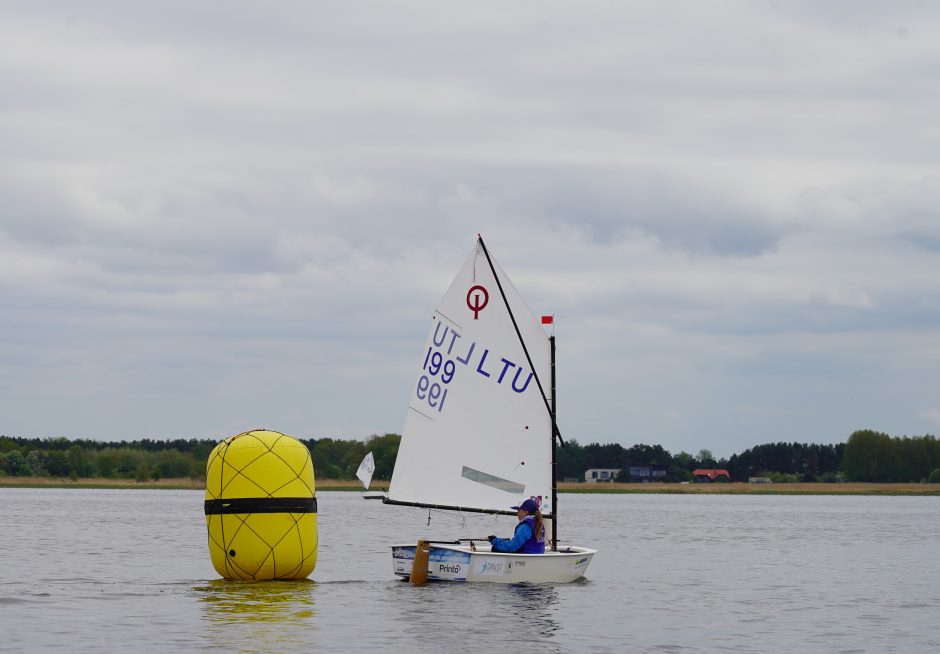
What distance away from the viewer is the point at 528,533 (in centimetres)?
3612

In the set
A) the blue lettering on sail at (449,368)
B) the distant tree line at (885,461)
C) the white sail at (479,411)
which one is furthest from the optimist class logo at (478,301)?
the distant tree line at (885,461)

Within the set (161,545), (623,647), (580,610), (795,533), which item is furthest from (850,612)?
(795,533)

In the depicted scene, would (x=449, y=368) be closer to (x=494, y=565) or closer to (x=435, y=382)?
(x=435, y=382)

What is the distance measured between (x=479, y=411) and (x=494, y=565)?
486 cm

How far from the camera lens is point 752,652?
91.5 ft

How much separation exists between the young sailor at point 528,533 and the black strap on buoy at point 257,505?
5.97 m

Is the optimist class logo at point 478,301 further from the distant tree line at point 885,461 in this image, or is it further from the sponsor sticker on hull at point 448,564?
the distant tree line at point 885,461

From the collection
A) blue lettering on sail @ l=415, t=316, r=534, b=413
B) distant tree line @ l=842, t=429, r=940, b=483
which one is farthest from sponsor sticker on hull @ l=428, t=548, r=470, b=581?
distant tree line @ l=842, t=429, r=940, b=483

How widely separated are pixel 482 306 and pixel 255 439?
8.15 meters

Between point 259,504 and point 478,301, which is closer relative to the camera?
point 259,504

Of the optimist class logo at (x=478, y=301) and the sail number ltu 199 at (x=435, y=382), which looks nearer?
the optimist class logo at (x=478, y=301)

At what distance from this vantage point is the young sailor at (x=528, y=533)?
118 feet

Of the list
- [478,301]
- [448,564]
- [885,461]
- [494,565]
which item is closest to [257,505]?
[448,564]

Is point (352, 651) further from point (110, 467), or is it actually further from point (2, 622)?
point (110, 467)
